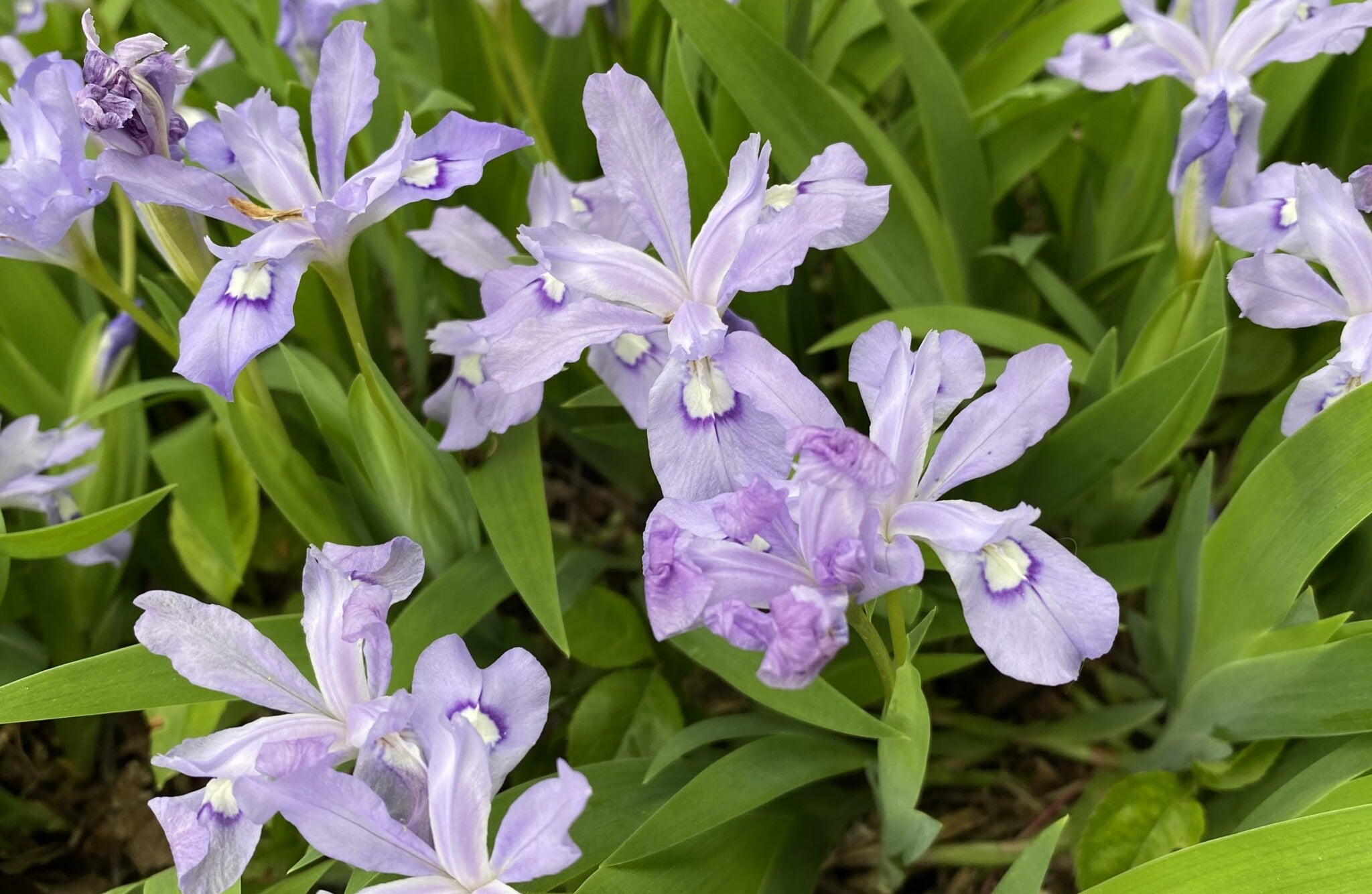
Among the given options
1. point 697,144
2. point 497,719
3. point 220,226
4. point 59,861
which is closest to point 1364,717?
point 497,719

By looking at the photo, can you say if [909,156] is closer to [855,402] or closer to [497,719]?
[855,402]

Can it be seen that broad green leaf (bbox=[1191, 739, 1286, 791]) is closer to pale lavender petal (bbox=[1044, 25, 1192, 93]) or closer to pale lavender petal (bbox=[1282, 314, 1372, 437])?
pale lavender petal (bbox=[1282, 314, 1372, 437])

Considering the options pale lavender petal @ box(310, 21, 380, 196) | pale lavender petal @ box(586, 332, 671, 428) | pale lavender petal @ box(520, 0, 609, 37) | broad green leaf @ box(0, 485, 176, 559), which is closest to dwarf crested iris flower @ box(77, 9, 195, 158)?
pale lavender petal @ box(310, 21, 380, 196)

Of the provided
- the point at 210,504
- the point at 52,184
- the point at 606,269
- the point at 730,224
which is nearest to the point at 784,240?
the point at 730,224

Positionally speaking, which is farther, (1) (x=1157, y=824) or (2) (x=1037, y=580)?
(1) (x=1157, y=824)

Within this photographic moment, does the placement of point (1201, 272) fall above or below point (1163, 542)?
above

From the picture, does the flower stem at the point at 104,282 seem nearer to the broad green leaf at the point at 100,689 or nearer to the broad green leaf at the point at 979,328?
the broad green leaf at the point at 100,689
